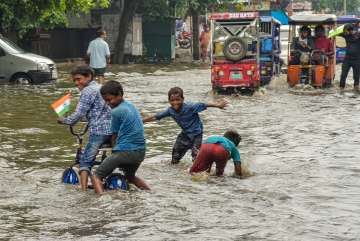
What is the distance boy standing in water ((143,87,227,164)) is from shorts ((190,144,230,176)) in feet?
1.70

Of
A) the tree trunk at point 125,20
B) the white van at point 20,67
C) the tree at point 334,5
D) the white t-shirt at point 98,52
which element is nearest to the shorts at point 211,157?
the white t-shirt at point 98,52

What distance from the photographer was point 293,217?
25.2ft

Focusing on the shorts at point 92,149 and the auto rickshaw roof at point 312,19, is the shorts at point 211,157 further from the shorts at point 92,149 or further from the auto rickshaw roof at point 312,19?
the auto rickshaw roof at point 312,19

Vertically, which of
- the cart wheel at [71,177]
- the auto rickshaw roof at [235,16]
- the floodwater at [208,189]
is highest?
the auto rickshaw roof at [235,16]

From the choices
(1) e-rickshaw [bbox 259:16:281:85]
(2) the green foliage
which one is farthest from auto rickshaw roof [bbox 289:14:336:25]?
(2) the green foliage

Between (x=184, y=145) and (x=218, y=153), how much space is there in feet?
3.63

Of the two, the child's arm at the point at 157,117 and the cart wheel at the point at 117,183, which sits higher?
the child's arm at the point at 157,117

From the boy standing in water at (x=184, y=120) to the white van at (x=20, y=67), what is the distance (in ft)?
39.7

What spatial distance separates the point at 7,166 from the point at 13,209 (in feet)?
8.82

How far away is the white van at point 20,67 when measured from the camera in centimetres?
2178

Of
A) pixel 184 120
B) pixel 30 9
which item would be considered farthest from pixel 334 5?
pixel 184 120

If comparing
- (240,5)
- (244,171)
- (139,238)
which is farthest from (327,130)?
(240,5)

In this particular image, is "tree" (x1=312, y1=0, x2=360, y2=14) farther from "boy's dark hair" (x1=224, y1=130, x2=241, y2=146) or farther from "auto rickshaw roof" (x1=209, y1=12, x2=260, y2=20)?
"boy's dark hair" (x1=224, y1=130, x2=241, y2=146)

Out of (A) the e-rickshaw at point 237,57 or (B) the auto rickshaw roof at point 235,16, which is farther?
(B) the auto rickshaw roof at point 235,16
